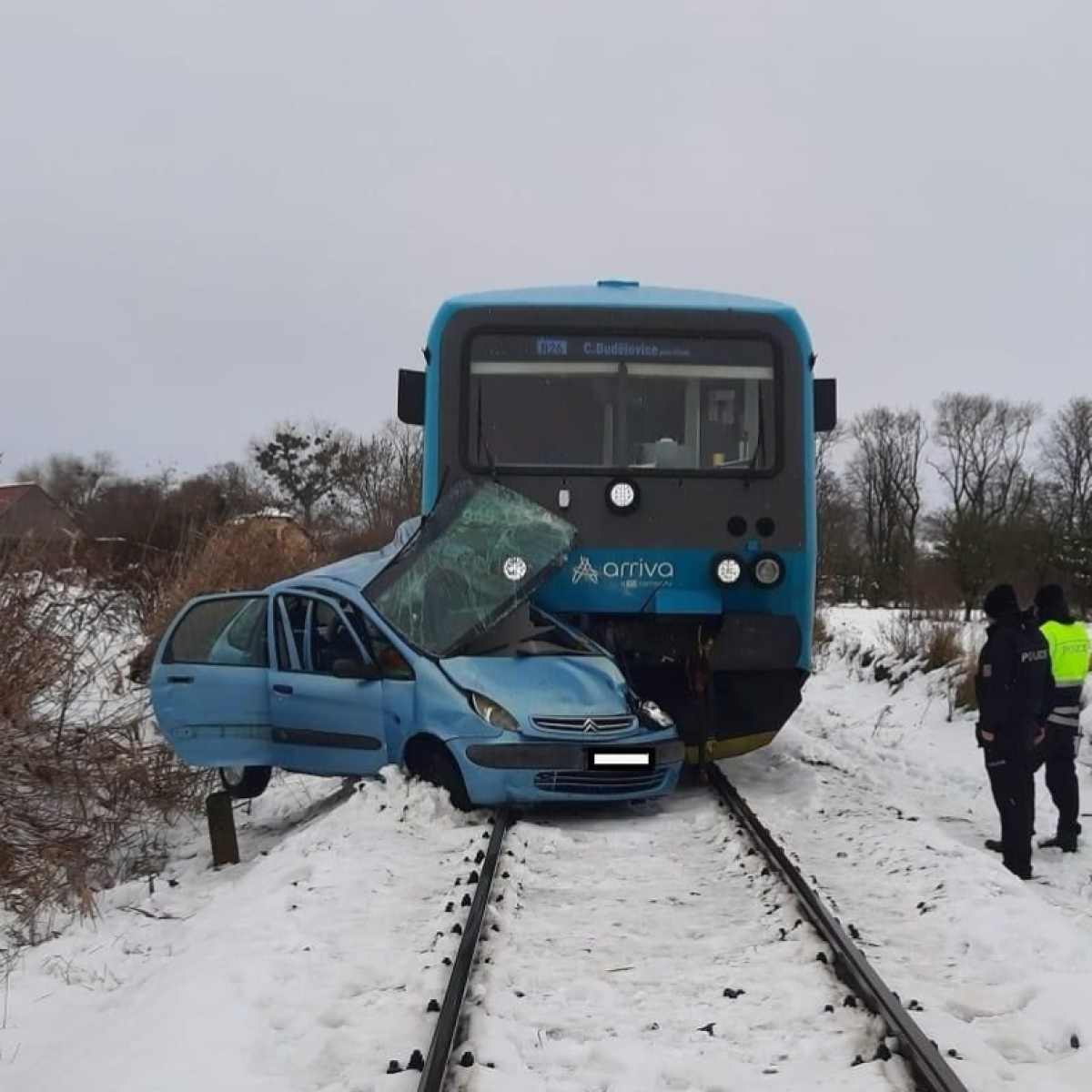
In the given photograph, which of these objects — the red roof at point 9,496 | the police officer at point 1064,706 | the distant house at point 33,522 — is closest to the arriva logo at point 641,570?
the police officer at point 1064,706

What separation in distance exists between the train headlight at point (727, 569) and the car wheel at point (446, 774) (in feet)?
7.79

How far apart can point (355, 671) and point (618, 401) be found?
2.71m

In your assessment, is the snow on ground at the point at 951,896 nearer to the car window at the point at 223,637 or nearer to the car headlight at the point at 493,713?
the car headlight at the point at 493,713

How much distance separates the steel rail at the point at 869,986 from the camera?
11.4 ft

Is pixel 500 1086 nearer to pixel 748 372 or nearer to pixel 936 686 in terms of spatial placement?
Result: pixel 748 372

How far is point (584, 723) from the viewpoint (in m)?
7.38

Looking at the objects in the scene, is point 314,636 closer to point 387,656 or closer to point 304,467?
point 387,656

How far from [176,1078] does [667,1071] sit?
1.46 meters

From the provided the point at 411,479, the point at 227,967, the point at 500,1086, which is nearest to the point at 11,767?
the point at 227,967

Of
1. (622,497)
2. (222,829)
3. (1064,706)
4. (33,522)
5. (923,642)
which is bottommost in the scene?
(222,829)

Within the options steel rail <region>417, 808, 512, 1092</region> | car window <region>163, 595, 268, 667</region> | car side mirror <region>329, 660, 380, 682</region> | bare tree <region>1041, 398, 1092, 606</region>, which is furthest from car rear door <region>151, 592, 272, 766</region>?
bare tree <region>1041, 398, 1092, 606</region>

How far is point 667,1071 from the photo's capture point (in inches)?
143

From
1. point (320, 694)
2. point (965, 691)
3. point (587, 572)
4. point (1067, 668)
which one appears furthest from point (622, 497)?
point (965, 691)

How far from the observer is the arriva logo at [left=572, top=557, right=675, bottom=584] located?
28.0ft
